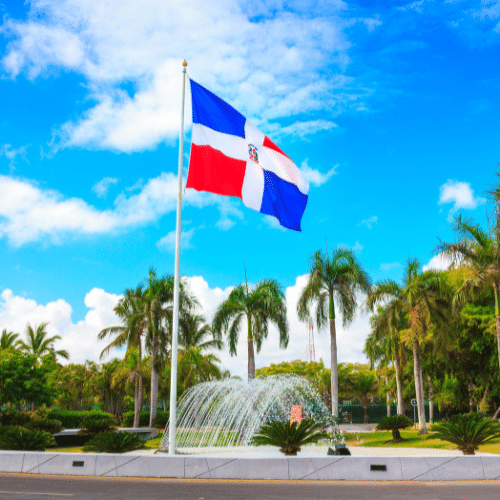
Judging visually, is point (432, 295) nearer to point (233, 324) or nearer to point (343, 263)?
point (343, 263)

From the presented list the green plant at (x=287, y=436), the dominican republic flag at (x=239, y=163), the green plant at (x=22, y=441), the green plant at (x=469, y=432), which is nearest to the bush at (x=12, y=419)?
the green plant at (x=22, y=441)

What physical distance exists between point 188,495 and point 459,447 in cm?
784

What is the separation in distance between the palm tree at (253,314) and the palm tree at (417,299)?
698cm

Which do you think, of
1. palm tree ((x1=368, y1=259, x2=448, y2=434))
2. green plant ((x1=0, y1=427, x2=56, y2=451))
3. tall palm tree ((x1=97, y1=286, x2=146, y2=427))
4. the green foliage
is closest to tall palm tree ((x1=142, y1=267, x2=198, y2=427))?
tall palm tree ((x1=97, y1=286, x2=146, y2=427))

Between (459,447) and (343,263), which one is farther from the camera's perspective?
(343,263)

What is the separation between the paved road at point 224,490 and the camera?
9328 mm

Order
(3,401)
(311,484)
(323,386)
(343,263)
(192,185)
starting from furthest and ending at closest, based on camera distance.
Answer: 1. (323,386)
2. (3,401)
3. (343,263)
4. (192,185)
5. (311,484)

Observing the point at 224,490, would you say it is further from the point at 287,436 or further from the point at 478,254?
the point at 478,254

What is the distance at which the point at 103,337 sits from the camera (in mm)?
43688

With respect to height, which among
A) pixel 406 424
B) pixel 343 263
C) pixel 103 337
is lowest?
pixel 406 424

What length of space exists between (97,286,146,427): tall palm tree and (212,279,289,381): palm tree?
19.9 feet

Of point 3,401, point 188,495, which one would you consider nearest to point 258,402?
point 188,495

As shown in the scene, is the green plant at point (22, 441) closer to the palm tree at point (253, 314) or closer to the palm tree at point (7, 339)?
the palm tree at point (253, 314)

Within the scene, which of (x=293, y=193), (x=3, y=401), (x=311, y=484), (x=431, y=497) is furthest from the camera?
(x=3, y=401)
